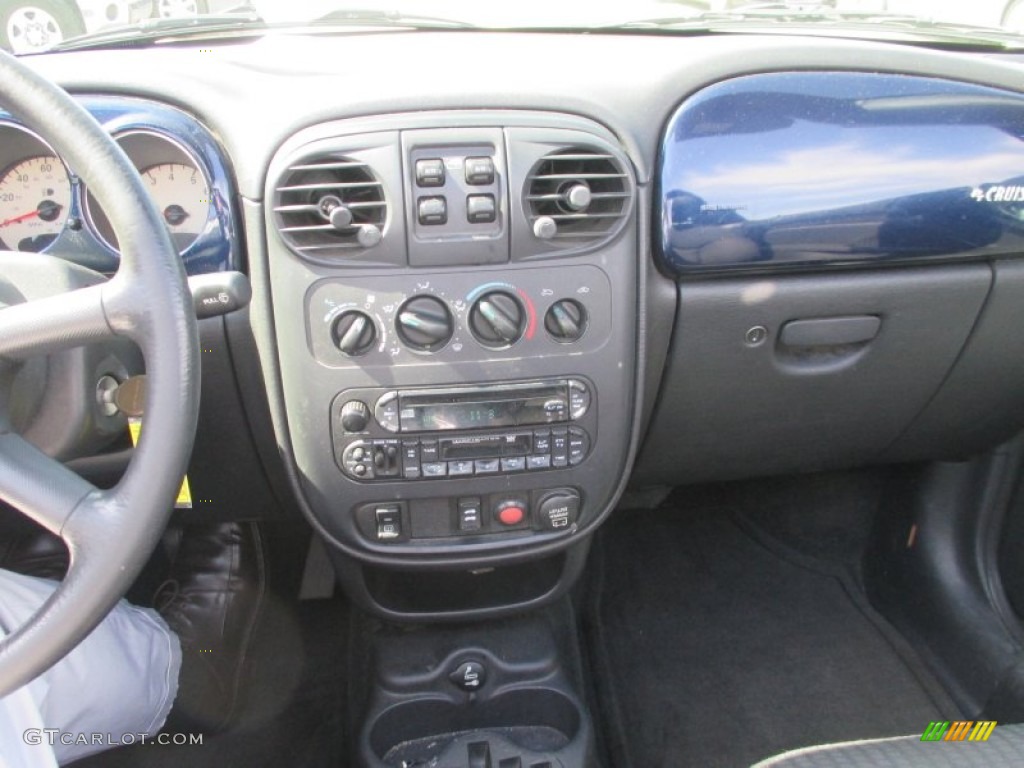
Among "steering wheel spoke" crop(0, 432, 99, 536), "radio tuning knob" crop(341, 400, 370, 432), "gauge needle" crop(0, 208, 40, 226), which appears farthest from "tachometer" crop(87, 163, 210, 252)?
"steering wheel spoke" crop(0, 432, 99, 536)

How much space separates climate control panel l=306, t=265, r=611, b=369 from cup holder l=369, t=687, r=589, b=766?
2.46ft

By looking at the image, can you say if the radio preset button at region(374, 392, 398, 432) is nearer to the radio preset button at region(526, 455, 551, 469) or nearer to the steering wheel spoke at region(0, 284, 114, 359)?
the radio preset button at region(526, 455, 551, 469)

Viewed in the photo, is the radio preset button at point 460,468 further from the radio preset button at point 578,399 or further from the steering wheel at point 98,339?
the steering wheel at point 98,339

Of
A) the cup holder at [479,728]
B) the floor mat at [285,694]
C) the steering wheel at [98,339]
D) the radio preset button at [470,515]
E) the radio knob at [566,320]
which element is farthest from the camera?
the floor mat at [285,694]

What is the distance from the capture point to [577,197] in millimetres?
1160

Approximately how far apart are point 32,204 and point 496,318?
2.53 feet

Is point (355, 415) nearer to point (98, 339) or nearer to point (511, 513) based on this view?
point (511, 513)

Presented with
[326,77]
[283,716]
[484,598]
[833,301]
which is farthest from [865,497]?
[326,77]

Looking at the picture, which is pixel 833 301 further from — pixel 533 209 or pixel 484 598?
pixel 484 598

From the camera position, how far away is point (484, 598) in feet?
5.27

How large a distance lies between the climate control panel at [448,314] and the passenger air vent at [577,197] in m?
0.05

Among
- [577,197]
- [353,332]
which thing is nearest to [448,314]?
[353,332]

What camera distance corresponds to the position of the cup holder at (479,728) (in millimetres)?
1558

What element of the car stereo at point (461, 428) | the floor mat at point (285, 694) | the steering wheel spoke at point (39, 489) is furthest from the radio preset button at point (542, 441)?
the floor mat at point (285, 694)
